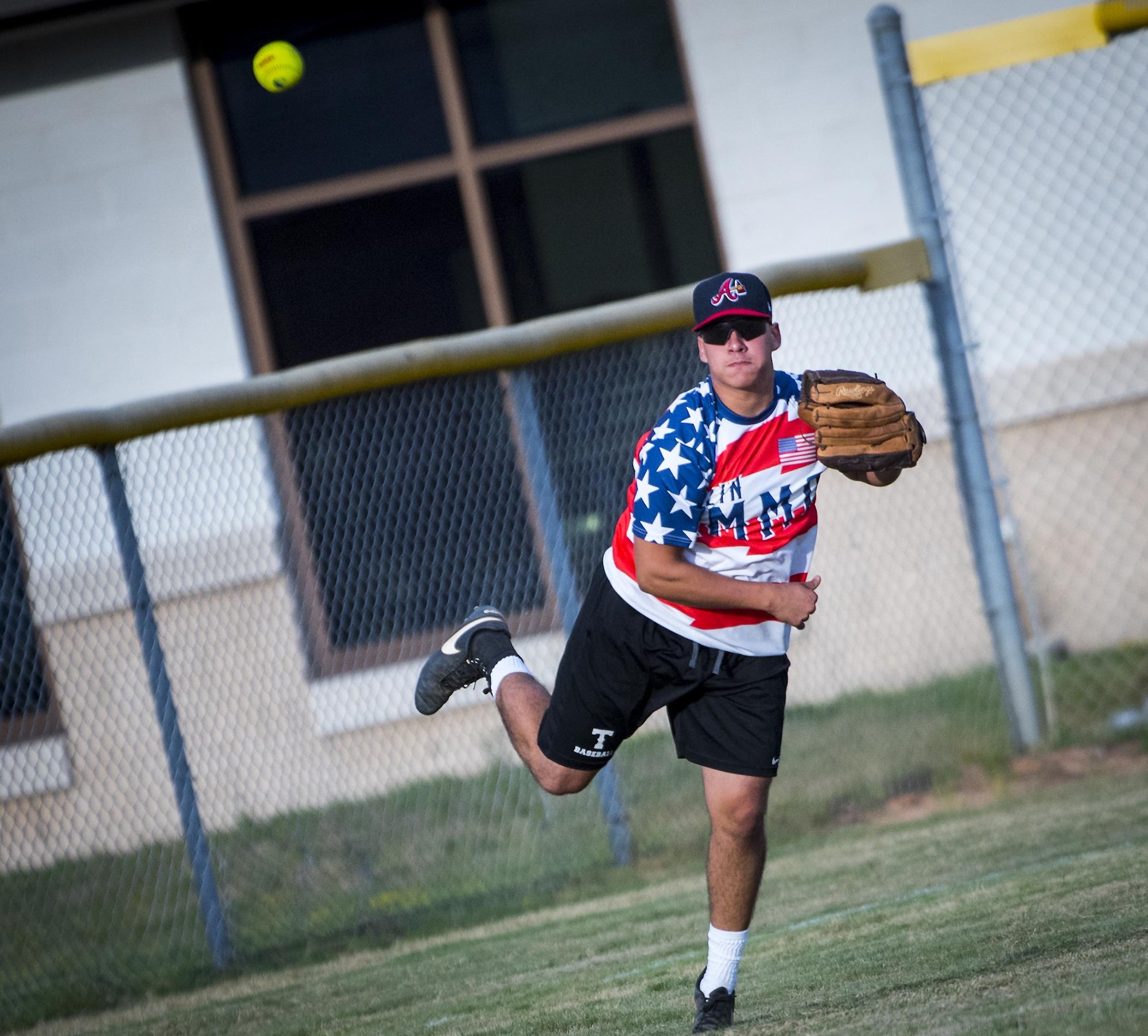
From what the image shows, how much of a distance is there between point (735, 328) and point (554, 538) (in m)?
2.69

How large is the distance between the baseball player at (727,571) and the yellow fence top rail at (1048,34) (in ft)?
10.8

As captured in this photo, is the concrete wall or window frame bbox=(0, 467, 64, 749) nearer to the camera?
window frame bbox=(0, 467, 64, 749)

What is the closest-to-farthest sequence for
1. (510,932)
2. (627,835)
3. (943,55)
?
(510,932)
(627,835)
(943,55)

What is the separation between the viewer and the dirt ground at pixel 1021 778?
623 cm

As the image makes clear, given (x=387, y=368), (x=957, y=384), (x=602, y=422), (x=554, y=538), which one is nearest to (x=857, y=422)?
(x=554, y=538)

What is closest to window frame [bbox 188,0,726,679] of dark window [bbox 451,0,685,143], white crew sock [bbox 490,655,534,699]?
dark window [bbox 451,0,685,143]

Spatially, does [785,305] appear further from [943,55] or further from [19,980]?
[19,980]

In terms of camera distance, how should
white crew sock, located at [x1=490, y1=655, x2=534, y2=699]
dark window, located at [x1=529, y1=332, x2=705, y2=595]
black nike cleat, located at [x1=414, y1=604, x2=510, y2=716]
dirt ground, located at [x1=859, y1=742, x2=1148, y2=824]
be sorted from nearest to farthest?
white crew sock, located at [x1=490, y1=655, x2=534, y2=699]
black nike cleat, located at [x1=414, y1=604, x2=510, y2=716]
dirt ground, located at [x1=859, y1=742, x2=1148, y2=824]
dark window, located at [x1=529, y1=332, x2=705, y2=595]

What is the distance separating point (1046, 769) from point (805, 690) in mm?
1266

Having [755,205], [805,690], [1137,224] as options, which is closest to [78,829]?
[805,690]

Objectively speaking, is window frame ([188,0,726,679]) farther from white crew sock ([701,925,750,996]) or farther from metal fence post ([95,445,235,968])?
white crew sock ([701,925,750,996])

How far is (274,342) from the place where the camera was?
9047 millimetres

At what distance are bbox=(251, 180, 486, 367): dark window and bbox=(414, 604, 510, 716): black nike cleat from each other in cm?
460

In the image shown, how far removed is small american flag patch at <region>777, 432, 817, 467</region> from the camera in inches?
144
